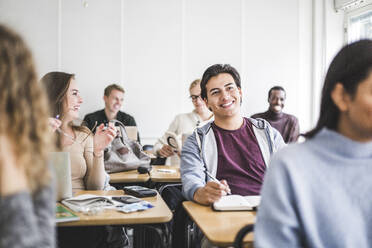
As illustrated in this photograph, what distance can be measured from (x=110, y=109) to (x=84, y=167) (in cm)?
270

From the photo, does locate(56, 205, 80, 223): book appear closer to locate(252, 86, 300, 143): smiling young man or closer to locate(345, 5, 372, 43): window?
locate(252, 86, 300, 143): smiling young man

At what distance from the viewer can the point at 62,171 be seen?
5.40 feet

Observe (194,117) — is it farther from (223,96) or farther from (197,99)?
(223,96)

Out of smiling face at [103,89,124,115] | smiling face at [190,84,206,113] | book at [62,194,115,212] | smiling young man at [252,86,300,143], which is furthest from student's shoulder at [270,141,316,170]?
smiling face at [103,89,124,115]

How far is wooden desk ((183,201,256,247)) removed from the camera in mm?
1205

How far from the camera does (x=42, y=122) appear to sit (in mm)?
840

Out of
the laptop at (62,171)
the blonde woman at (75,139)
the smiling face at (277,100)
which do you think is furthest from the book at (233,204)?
the smiling face at (277,100)

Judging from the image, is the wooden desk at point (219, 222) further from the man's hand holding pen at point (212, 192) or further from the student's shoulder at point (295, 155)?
the student's shoulder at point (295, 155)

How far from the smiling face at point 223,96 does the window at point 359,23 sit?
11.2 ft

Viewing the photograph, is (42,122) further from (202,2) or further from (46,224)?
(202,2)

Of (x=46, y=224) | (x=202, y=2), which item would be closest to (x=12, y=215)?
(x=46, y=224)

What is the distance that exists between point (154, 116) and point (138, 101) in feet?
1.06

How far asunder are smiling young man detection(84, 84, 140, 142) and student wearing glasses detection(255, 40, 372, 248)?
386cm

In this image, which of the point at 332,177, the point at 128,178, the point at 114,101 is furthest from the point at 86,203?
the point at 114,101
